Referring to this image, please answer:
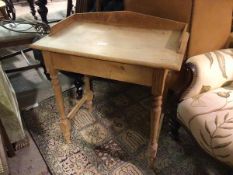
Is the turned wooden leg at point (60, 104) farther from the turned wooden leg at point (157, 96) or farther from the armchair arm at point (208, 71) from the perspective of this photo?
the armchair arm at point (208, 71)

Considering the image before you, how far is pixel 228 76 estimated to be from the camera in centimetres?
105

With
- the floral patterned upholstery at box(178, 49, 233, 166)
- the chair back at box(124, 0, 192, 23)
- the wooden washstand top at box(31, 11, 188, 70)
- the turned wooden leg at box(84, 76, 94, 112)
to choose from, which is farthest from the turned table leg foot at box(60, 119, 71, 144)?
the chair back at box(124, 0, 192, 23)

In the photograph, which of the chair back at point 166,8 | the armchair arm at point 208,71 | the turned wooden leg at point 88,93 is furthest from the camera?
the turned wooden leg at point 88,93

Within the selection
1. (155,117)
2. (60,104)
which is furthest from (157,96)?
(60,104)

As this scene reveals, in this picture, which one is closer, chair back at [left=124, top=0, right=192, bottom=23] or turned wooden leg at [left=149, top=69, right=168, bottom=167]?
turned wooden leg at [left=149, top=69, right=168, bottom=167]

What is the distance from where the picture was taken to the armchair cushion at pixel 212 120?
0.84 meters

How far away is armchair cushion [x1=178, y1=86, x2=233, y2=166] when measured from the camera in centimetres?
84

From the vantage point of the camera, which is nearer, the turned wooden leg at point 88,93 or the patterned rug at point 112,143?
the patterned rug at point 112,143

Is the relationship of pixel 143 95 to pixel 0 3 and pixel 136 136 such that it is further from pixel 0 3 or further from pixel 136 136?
pixel 0 3

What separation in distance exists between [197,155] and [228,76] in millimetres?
458

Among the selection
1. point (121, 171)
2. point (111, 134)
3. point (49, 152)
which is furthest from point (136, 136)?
point (49, 152)

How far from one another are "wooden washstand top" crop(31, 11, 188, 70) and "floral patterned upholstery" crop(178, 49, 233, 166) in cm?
18

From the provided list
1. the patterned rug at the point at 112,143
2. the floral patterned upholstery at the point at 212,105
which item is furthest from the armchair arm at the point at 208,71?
the patterned rug at the point at 112,143

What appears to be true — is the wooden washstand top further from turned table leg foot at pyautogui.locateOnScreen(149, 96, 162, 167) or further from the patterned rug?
the patterned rug
